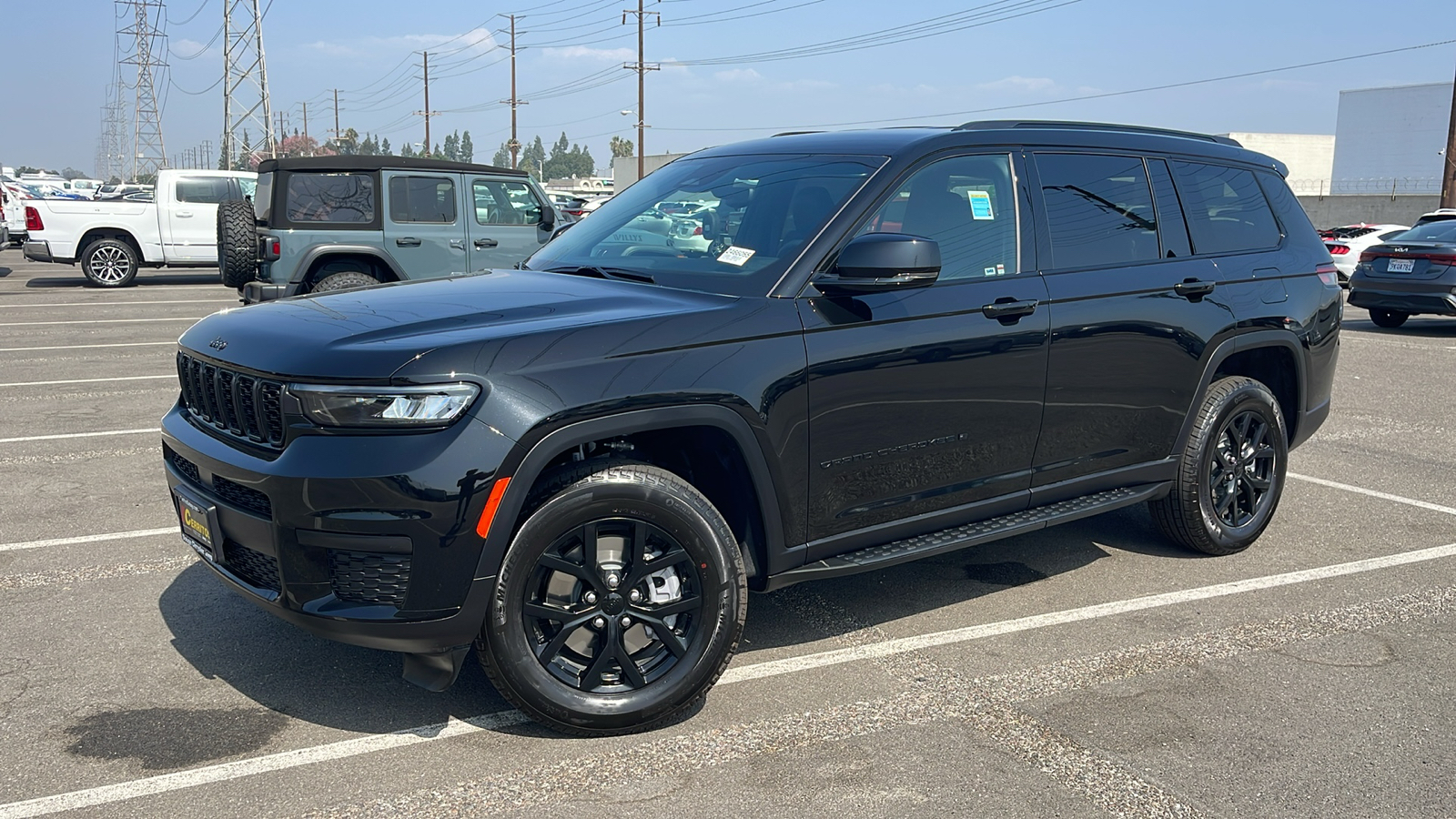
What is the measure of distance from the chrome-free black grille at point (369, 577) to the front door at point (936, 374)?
1.40m

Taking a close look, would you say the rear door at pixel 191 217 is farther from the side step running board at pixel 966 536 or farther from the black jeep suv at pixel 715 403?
the side step running board at pixel 966 536

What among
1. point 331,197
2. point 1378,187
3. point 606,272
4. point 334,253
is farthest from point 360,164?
point 1378,187

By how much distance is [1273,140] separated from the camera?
93375mm

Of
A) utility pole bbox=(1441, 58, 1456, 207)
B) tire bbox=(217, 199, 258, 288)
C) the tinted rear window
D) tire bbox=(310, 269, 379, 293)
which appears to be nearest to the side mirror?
tire bbox=(310, 269, 379, 293)

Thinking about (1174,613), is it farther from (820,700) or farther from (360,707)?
(360,707)

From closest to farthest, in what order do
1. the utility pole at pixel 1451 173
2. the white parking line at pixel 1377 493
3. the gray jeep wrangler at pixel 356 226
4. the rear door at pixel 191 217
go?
the white parking line at pixel 1377 493 < the gray jeep wrangler at pixel 356 226 < the rear door at pixel 191 217 < the utility pole at pixel 1451 173

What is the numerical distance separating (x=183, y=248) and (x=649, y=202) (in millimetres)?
17641

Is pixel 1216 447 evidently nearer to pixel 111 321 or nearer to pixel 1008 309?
pixel 1008 309

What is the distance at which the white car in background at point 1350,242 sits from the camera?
2139 cm

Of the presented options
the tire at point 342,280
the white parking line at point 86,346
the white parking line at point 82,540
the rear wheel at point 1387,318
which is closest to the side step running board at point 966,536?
the white parking line at point 82,540

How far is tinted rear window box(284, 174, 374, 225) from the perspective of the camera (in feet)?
38.9

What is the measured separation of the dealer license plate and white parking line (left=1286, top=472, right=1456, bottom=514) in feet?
20.5

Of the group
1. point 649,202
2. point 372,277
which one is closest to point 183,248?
point 372,277

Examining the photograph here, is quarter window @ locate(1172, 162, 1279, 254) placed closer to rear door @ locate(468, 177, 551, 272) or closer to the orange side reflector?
the orange side reflector
